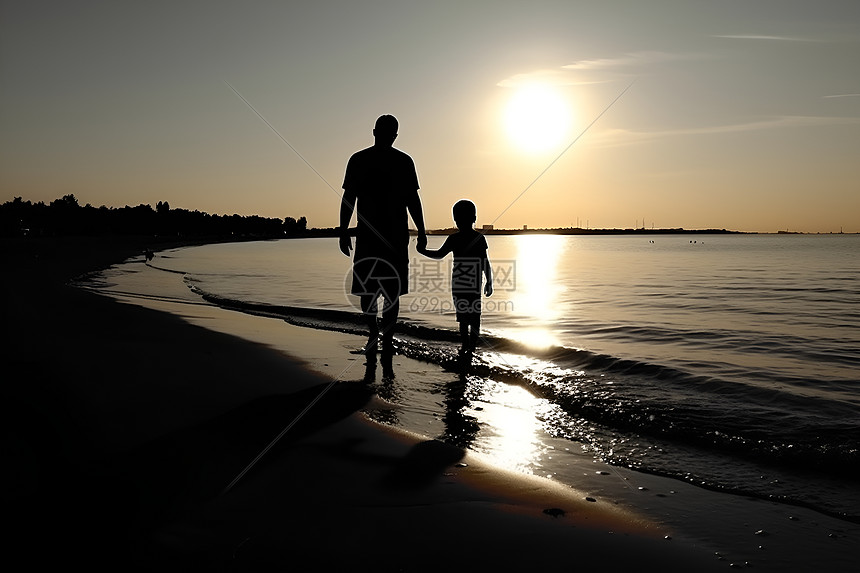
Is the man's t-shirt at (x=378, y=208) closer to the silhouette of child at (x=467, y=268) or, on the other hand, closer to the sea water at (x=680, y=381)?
the sea water at (x=680, y=381)

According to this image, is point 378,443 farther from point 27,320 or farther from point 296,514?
point 27,320

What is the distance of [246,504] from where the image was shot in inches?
119

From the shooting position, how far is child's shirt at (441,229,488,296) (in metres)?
9.46

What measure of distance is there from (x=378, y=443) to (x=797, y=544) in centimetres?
271

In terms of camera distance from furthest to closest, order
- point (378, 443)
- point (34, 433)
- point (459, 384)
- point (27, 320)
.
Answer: point (27, 320), point (459, 384), point (378, 443), point (34, 433)

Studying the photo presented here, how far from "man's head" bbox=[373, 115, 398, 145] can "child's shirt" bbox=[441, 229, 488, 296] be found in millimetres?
2858

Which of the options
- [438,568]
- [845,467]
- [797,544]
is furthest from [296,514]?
[845,467]

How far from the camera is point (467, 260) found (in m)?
9.61

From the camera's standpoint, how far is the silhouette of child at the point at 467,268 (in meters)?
9.32

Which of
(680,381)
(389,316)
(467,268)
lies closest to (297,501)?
(389,316)

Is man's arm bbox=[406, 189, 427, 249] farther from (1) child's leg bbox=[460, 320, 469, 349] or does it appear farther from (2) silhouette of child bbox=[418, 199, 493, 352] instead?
(1) child's leg bbox=[460, 320, 469, 349]

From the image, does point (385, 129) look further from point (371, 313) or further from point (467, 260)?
point (467, 260)

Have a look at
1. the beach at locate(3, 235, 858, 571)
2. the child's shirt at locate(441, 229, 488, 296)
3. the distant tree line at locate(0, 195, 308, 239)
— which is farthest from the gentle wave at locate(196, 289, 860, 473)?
the distant tree line at locate(0, 195, 308, 239)

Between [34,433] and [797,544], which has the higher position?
[34,433]
